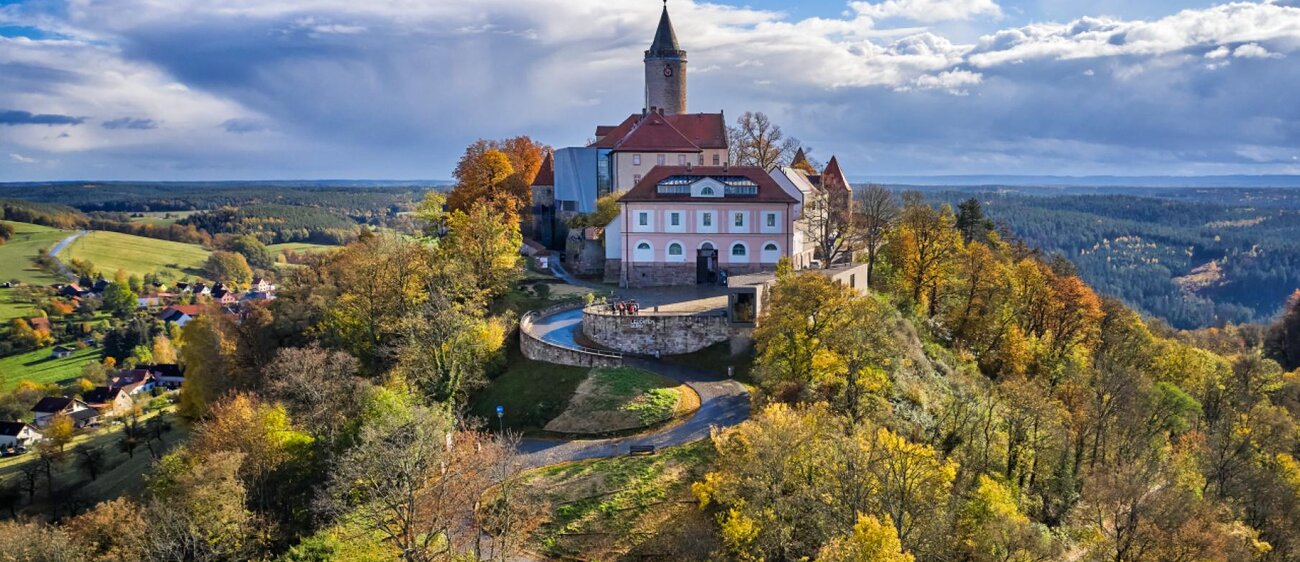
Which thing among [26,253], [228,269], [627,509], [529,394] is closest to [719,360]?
[529,394]

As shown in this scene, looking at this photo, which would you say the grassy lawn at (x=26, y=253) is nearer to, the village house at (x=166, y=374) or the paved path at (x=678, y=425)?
the village house at (x=166, y=374)

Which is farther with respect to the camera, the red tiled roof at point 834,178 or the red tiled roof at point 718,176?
the red tiled roof at point 834,178

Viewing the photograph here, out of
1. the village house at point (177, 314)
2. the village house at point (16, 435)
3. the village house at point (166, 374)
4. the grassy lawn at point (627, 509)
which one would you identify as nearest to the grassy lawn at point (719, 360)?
the grassy lawn at point (627, 509)

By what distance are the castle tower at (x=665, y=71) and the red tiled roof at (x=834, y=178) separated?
1468cm

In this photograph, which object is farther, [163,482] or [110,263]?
[110,263]

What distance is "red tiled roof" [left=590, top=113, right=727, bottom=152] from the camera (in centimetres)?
6688

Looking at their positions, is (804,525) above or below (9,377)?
above

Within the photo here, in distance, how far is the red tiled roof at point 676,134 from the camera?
6688cm

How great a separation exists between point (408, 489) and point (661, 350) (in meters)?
19.4

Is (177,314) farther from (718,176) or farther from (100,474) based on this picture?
(718,176)

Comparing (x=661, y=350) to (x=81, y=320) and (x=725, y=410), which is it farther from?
(x=81, y=320)

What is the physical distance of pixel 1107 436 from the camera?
1587 inches

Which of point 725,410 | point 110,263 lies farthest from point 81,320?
point 725,410

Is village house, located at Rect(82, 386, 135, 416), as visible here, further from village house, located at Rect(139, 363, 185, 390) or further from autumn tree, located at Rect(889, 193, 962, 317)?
autumn tree, located at Rect(889, 193, 962, 317)
